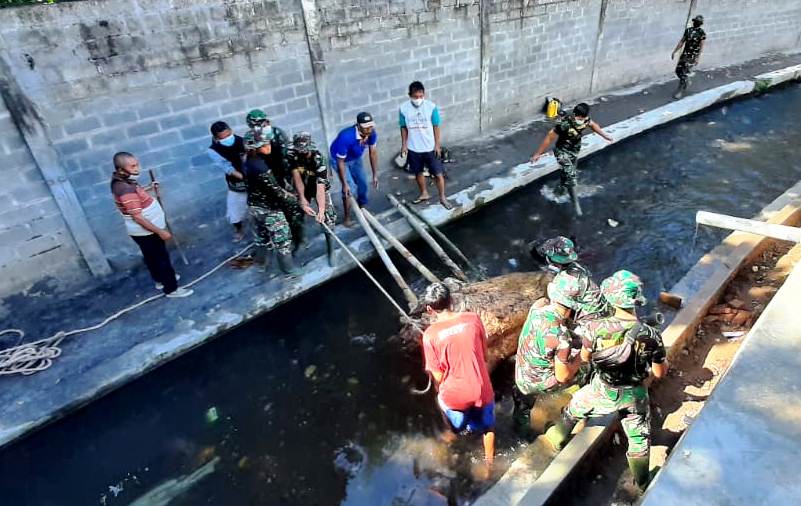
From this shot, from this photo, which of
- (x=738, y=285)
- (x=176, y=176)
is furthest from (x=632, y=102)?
(x=176, y=176)

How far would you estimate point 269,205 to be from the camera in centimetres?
544

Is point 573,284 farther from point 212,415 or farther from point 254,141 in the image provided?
point 254,141

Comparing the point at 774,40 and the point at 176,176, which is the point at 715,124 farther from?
the point at 176,176

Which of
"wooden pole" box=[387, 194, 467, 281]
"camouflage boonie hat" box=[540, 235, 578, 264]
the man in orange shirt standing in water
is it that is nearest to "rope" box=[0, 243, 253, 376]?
"wooden pole" box=[387, 194, 467, 281]

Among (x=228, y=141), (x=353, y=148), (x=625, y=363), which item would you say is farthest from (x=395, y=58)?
(x=625, y=363)

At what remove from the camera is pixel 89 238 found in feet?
18.5

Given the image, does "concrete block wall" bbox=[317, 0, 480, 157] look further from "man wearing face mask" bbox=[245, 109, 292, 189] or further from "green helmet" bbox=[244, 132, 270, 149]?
"green helmet" bbox=[244, 132, 270, 149]

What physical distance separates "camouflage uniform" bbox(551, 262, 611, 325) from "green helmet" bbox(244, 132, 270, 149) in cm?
337

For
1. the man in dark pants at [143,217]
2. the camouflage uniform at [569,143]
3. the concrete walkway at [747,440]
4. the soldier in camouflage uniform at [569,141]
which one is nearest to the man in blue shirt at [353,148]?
the man in dark pants at [143,217]

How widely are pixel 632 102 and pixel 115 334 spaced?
11114mm

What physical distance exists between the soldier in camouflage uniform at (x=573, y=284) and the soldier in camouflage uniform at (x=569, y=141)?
357 cm

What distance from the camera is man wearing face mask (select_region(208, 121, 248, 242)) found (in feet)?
18.7

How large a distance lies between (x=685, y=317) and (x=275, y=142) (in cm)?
460

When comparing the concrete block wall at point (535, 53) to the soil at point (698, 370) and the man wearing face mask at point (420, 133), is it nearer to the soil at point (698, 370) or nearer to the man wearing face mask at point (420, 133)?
the man wearing face mask at point (420, 133)
